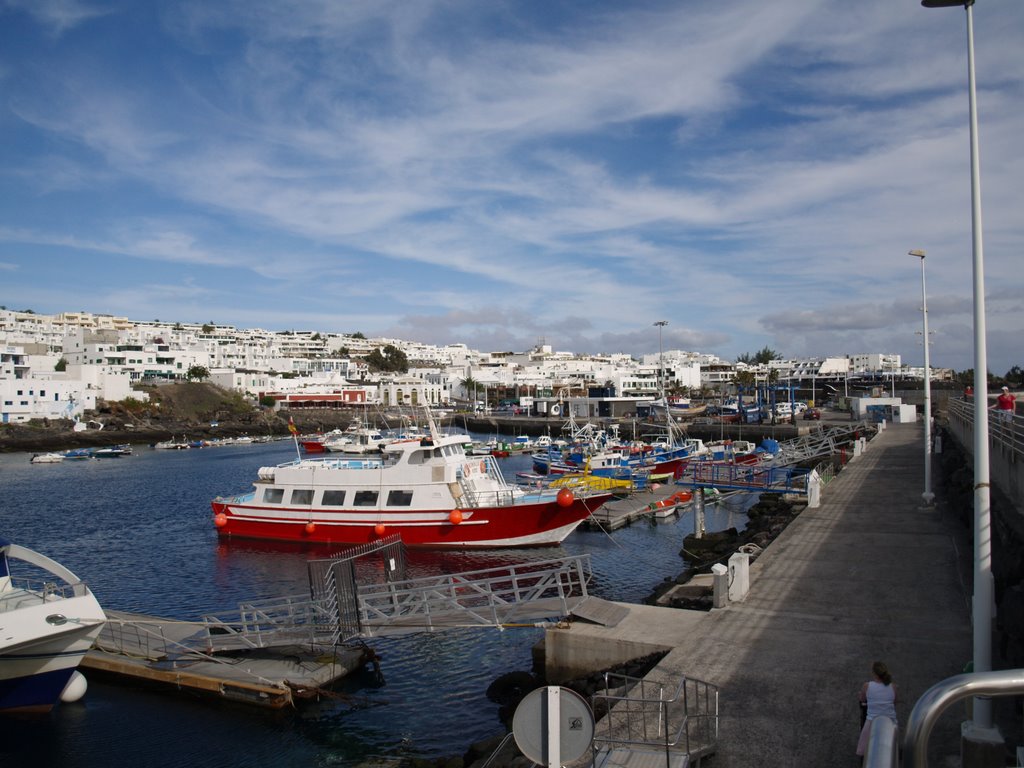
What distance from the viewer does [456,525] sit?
2758cm

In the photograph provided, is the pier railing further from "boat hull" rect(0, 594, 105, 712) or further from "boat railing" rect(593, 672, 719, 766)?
"boat hull" rect(0, 594, 105, 712)

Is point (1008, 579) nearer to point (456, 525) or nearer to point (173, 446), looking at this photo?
point (456, 525)

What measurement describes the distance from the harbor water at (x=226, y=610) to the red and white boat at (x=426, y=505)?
77 centimetres

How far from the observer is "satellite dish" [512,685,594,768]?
4.82 m

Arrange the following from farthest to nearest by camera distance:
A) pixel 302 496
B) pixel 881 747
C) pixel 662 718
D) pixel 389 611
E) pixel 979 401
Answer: pixel 302 496 → pixel 389 611 → pixel 662 718 → pixel 979 401 → pixel 881 747

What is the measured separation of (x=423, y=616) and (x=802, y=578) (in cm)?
783

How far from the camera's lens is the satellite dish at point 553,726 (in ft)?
15.8

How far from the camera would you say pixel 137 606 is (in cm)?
2217

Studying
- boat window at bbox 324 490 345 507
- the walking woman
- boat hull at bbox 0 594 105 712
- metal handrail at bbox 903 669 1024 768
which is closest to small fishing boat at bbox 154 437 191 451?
boat window at bbox 324 490 345 507

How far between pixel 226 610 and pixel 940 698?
22153 millimetres

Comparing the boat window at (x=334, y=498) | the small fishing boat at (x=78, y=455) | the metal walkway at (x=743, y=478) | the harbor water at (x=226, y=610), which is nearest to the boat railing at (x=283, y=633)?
the harbor water at (x=226, y=610)

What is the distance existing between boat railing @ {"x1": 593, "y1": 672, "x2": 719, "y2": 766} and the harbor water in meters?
4.65

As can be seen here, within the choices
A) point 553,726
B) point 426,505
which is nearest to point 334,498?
point 426,505

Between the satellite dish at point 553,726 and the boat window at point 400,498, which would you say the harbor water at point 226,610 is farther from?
the satellite dish at point 553,726
